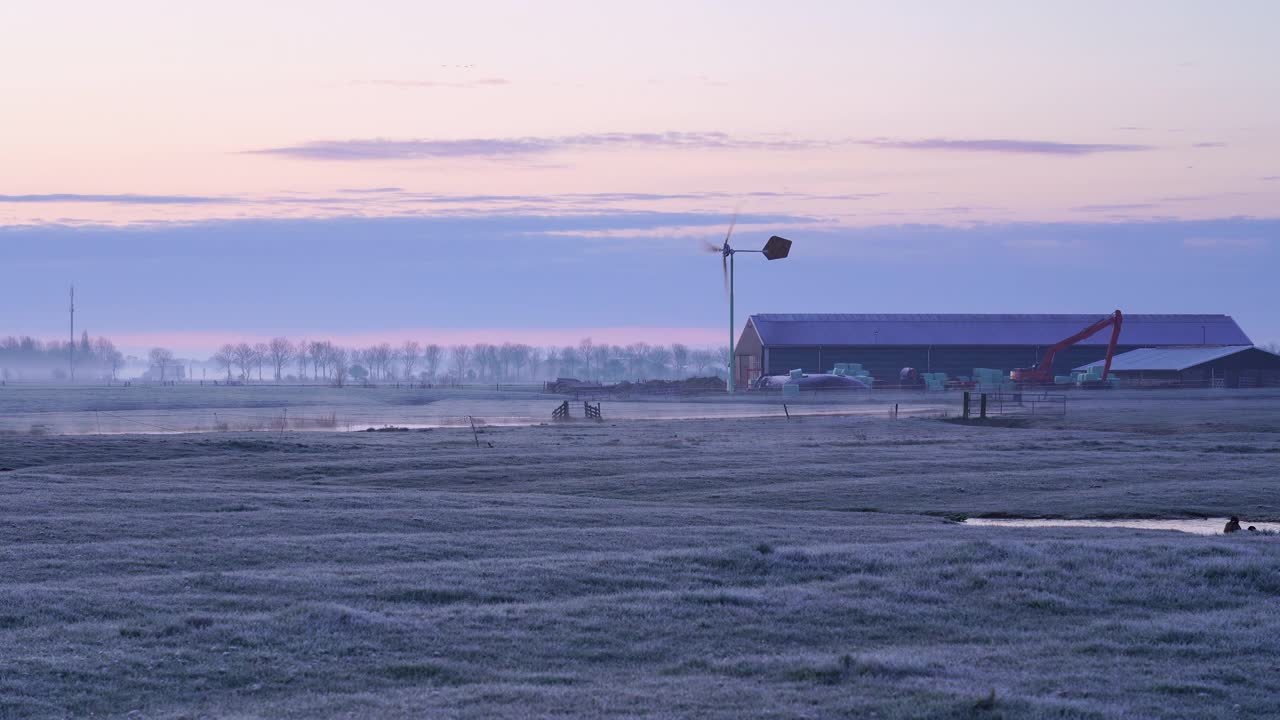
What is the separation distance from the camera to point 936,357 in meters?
118

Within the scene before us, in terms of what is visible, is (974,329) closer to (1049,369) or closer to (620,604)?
(1049,369)

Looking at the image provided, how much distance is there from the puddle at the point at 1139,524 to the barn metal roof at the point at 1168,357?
7987 cm

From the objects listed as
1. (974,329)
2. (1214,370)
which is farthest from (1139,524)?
(974,329)

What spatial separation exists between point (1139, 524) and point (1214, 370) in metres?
81.3

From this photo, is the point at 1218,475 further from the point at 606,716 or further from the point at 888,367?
the point at 888,367

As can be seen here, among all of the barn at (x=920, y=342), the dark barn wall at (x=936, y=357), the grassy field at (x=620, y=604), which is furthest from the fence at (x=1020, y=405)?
the grassy field at (x=620, y=604)

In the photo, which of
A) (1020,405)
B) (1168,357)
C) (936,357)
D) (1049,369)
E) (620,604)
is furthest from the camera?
(936,357)

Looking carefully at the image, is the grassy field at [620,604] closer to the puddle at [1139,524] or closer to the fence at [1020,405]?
the puddle at [1139,524]

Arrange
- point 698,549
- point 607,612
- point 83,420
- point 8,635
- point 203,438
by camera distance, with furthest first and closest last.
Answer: point 83,420
point 203,438
point 698,549
point 607,612
point 8,635

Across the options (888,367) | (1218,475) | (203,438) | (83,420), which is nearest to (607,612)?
(1218,475)

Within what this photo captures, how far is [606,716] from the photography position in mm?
10516

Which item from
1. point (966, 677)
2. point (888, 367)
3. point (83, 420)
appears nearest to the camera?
point (966, 677)

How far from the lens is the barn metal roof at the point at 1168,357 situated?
10444 cm

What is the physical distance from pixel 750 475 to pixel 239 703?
1068 inches
